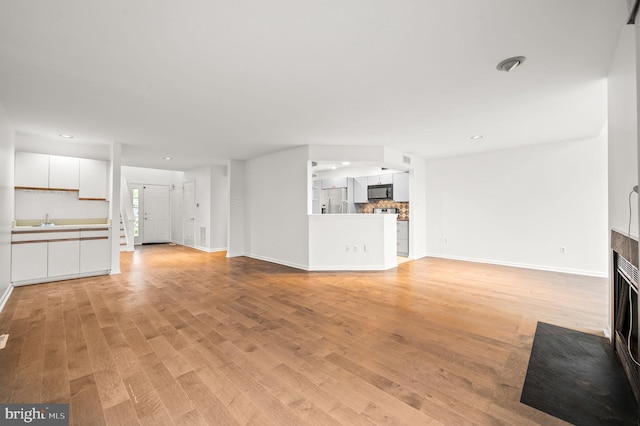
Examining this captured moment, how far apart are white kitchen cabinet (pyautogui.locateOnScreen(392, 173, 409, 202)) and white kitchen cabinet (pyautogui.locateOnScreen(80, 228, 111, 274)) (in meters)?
6.42

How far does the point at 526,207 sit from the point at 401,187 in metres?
2.64

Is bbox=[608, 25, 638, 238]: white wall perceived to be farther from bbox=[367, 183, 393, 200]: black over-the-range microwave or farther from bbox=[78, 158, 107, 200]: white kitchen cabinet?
bbox=[78, 158, 107, 200]: white kitchen cabinet

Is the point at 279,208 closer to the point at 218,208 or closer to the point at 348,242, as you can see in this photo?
the point at 348,242

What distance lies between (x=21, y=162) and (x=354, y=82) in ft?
20.6

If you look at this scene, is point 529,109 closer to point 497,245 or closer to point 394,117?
point 394,117

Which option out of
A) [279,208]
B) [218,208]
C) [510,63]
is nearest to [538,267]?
[510,63]

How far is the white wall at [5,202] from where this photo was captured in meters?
3.54

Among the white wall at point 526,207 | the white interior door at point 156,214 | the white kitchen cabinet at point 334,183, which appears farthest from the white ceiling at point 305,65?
the white interior door at point 156,214

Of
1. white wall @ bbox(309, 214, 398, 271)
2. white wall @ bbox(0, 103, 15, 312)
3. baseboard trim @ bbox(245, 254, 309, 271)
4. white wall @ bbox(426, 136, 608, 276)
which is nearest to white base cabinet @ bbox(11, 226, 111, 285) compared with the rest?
white wall @ bbox(0, 103, 15, 312)

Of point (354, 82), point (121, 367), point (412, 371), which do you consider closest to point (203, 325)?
point (121, 367)

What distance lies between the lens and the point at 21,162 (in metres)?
5.05

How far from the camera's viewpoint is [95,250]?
5.11 m

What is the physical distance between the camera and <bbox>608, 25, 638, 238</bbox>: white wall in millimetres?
1937

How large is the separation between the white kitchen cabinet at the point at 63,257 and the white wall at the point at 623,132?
7246mm
